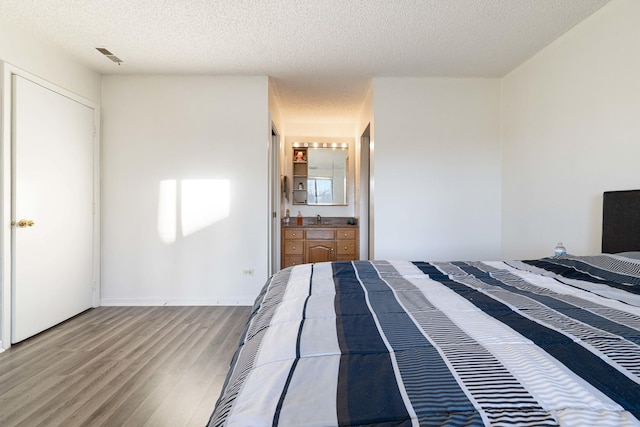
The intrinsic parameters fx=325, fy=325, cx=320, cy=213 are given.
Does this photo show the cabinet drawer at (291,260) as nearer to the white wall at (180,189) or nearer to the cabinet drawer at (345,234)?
the cabinet drawer at (345,234)

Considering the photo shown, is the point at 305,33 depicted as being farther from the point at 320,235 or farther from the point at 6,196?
the point at 320,235

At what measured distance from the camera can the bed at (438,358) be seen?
0.57m

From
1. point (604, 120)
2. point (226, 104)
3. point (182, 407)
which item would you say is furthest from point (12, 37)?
point (604, 120)

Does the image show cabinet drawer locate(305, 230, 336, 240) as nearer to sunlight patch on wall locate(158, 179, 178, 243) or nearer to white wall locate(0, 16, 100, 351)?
sunlight patch on wall locate(158, 179, 178, 243)

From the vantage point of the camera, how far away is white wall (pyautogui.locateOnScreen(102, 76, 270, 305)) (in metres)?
3.54

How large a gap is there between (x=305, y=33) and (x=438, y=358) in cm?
263

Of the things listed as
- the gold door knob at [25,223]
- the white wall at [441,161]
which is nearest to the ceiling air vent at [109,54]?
the gold door knob at [25,223]

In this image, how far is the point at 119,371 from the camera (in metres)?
2.09

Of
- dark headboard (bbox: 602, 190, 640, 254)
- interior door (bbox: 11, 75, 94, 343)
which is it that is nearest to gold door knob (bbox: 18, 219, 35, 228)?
interior door (bbox: 11, 75, 94, 343)

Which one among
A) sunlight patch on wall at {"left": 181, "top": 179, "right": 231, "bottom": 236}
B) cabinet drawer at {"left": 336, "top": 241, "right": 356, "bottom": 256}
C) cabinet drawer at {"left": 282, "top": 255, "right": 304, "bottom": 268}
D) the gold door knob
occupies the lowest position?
cabinet drawer at {"left": 282, "top": 255, "right": 304, "bottom": 268}

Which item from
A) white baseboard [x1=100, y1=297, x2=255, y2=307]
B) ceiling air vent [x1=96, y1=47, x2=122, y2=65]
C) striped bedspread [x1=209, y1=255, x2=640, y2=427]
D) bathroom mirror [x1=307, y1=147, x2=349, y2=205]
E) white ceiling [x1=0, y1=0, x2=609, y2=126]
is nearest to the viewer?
striped bedspread [x1=209, y1=255, x2=640, y2=427]

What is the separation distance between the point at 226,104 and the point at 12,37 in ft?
5.65

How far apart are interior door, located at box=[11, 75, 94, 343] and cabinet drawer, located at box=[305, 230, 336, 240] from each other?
260 cm

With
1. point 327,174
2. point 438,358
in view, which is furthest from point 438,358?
point 327,174
